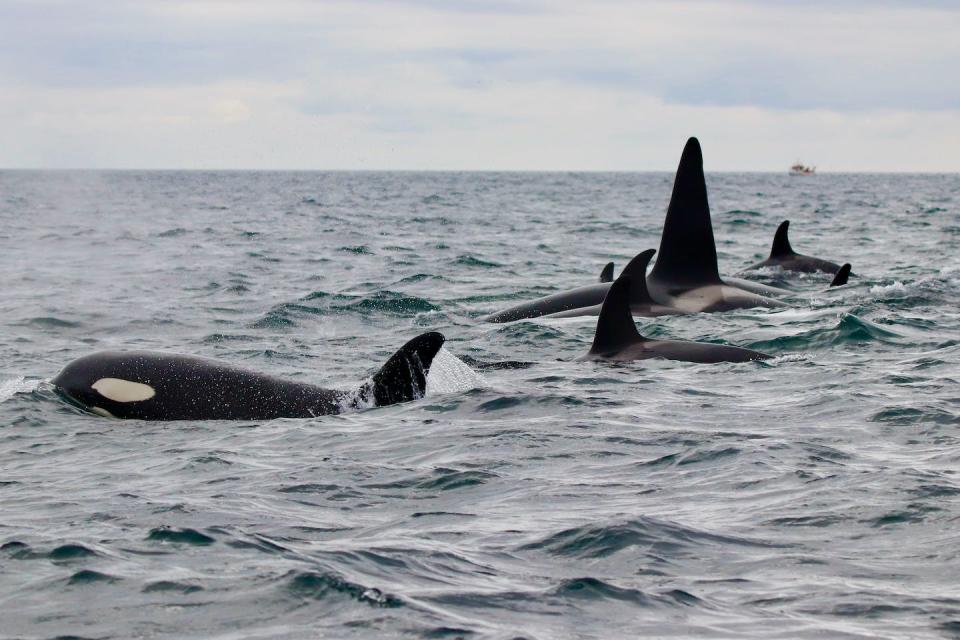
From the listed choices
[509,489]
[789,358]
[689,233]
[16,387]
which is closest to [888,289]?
[689,233]

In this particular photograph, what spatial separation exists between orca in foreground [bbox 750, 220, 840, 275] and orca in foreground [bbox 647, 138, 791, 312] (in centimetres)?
521

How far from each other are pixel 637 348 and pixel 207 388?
398cm

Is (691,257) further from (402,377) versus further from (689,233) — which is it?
(402,377)

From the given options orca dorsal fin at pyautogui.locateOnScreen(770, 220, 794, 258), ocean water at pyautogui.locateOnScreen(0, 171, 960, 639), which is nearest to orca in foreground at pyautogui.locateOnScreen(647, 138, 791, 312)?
ocean water at pyautogui.locateOnScreen(0, 171, 960, 639)

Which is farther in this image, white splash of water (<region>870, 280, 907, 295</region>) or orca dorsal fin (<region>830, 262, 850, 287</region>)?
orca dorsal fin (<region>830, 262, 850, 287</region>)

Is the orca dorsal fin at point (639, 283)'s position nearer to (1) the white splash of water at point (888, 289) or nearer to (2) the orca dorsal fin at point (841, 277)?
(1) the white splash of water at point (888, 289)

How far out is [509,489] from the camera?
717 centimetres

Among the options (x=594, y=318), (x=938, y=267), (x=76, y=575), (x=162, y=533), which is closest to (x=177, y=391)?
(x=162, y=533)

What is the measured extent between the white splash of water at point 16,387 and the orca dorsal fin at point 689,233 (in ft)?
23.3

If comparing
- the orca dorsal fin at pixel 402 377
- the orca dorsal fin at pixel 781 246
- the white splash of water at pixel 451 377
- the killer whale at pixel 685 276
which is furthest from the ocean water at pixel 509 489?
the orca dorsal fin at pixel 781 246

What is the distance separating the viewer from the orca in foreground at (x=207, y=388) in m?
9.03

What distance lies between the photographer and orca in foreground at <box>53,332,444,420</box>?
9031 mm

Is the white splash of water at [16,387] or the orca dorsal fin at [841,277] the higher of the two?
the orca dorsal fin at [841,277]

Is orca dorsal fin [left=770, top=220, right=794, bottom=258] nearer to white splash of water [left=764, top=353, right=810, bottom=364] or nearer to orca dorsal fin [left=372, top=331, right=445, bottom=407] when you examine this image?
white splash of water [left=764, top=353, right=810, bottom=364]
